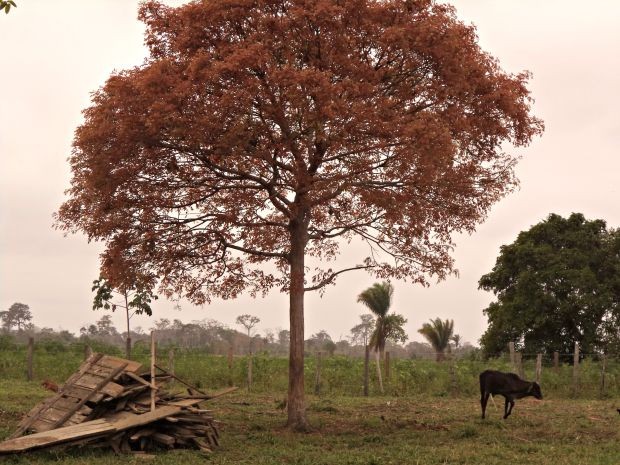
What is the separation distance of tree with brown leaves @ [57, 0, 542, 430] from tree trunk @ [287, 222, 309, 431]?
0.04 metres

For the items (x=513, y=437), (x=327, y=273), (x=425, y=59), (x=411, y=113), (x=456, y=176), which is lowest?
(x=513, y=437)

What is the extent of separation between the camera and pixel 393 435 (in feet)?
55.4

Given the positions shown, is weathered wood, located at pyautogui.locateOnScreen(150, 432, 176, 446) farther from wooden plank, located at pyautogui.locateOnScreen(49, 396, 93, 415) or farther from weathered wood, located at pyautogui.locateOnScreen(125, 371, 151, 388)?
wooden plank, located at pyautogui.locateOnScreen(49, 396, 93, 415)

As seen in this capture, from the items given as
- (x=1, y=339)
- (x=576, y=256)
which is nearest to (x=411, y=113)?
(x=576, y=256)

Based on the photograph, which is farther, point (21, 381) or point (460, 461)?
point (21, 381)

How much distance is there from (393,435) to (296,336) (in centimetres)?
331

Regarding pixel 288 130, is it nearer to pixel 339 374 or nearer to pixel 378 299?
pixel 339 374

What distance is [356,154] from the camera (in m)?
16.9

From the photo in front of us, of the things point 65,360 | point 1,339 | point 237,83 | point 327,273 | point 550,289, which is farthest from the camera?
point 550,289

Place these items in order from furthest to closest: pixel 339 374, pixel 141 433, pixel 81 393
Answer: pixel 339 374 < pixel 81 393 < pixel 141 433

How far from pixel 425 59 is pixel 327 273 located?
5.86m

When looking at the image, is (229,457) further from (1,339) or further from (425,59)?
(1,339)

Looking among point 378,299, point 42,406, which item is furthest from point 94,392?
point 378,299

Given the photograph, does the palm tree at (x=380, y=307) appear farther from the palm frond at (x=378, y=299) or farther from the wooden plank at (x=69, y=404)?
the wooden plank at (x=69, y=404)
